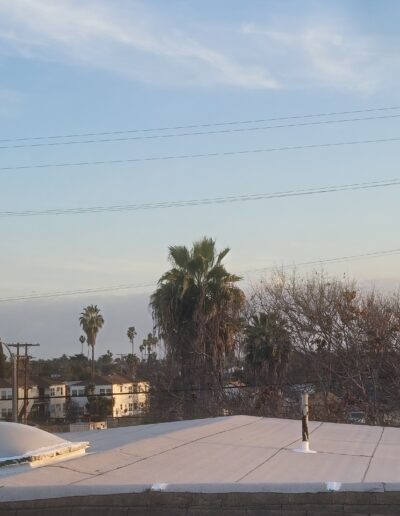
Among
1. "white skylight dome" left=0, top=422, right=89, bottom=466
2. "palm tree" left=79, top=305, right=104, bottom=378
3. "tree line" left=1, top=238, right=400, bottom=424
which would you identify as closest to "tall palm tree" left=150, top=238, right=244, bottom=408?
"tree line" left=1, top=238, right=400, bottom=424

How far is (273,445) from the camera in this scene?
10.5m

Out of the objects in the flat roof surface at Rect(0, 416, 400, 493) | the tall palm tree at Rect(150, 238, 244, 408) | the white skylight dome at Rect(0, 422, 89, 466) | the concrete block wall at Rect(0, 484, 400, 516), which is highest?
the tall palm tree at Rect(150, 238, 244, 408)

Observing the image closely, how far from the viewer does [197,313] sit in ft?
99.6

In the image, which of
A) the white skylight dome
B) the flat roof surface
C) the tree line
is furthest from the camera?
the tree line

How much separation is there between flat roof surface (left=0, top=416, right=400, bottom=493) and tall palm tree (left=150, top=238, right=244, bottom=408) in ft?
57.6

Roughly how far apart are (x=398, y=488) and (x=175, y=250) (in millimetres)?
24896

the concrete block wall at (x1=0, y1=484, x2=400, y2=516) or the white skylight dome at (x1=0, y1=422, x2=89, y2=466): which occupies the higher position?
the white skylight dome at (x1=0, y1=422, x2=89, y2=466)

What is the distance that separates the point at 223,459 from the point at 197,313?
69.5 feet

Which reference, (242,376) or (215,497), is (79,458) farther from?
(242,376)

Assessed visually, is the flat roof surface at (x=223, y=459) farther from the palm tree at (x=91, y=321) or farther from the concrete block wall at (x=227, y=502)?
the palm tree at (x=91, y=321)

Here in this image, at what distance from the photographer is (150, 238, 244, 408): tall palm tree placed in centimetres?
3034

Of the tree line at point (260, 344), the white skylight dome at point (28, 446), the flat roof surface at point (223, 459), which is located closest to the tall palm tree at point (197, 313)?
the tree line at point (260, 344)

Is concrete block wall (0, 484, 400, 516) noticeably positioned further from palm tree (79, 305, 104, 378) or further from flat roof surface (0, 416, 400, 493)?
palm tree (79, 305, 104, 378)

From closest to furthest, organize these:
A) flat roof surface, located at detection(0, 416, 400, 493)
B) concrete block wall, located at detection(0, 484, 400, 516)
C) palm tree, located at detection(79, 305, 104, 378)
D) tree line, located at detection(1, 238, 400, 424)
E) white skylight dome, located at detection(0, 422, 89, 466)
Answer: concrete block wall, located at detection(0, 484, 400, 516) < flat roof surface, located at detection(0, 416, 400, 493) < white skylight dome, located at detection(0, 422, 89, 466) < tree line, located at detection(1, 238, 400, 424) < palm tree, located at detection(79, 305, 104, 378)
